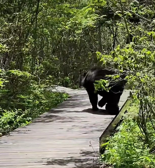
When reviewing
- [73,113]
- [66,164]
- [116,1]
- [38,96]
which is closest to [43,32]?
[38,96]

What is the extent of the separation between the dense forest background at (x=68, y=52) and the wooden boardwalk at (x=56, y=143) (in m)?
0.64

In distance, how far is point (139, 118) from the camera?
4848mm

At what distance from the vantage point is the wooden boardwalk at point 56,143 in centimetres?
508

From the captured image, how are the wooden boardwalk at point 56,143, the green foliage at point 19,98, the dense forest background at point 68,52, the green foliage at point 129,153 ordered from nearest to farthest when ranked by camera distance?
the green foliage at point 129,153 → the dense forest background at point 68,52 → the wooden boardwalk at point 56,143 → the green foliage at point 19,98

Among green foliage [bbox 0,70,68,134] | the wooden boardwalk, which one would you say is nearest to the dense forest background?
green foliage [bbox 0,70,68,134]

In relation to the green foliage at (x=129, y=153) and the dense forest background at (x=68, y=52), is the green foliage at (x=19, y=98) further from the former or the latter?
the green foliage at (x=129, y=153)

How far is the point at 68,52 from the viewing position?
2566cm

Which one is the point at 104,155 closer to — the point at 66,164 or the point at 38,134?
the point at 66,164

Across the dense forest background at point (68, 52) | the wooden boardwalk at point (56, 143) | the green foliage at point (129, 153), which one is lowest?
the wooden boardwalk at point (56, 143)

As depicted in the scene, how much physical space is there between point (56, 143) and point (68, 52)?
19.6 metres

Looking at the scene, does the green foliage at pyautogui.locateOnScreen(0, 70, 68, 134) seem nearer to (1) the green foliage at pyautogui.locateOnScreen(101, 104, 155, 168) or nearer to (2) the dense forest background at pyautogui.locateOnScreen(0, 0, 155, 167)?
(2) the dense forest background at pyautogui.locateOnScreen(0, 0, 155, 167)

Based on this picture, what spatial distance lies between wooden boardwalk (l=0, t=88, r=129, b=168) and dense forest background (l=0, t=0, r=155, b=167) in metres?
0.64

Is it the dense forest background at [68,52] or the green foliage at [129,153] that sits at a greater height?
the dense forest background at [68,52]

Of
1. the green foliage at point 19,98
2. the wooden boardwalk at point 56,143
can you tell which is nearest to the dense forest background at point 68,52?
the green foliage at point 19,98
